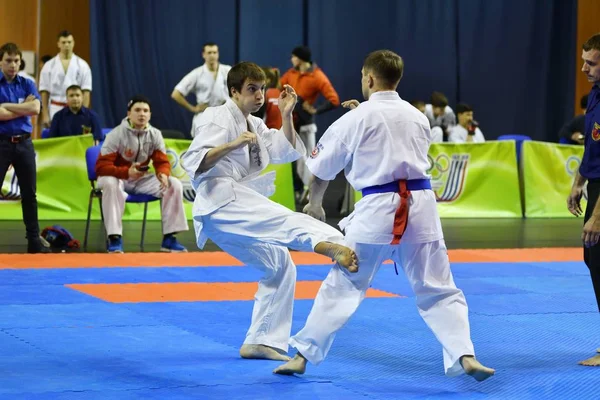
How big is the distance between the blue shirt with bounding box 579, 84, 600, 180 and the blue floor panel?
0.98 m

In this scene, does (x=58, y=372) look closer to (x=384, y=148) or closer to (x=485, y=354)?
(x=384, y=148)

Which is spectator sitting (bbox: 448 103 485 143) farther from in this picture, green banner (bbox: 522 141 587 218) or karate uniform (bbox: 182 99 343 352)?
karate uniform (bbox: 182 99 343 352)

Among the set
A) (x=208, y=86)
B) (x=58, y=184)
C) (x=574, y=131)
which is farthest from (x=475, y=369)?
(x=574, y=131)

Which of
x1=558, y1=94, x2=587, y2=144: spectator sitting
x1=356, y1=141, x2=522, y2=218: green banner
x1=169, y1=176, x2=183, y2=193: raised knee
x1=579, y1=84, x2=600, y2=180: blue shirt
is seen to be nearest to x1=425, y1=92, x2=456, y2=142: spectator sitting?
x1=356, y1=141, x2=522, y2=218: green banner

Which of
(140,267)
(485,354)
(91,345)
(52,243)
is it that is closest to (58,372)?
(91,345)

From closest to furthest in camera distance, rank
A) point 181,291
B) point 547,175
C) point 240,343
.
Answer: point 240,343, point 181,291, point 547,175

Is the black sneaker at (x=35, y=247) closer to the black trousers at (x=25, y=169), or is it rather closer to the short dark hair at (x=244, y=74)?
the black trousers at (x=25, y=169)

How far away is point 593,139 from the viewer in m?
5.14

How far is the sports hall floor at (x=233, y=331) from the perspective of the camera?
178 inches

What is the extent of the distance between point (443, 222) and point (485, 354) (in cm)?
737

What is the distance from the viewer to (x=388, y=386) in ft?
15.1

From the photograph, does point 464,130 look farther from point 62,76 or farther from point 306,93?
point 62,76

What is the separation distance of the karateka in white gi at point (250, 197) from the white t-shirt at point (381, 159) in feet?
1.26

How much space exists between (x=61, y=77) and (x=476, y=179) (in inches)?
220
